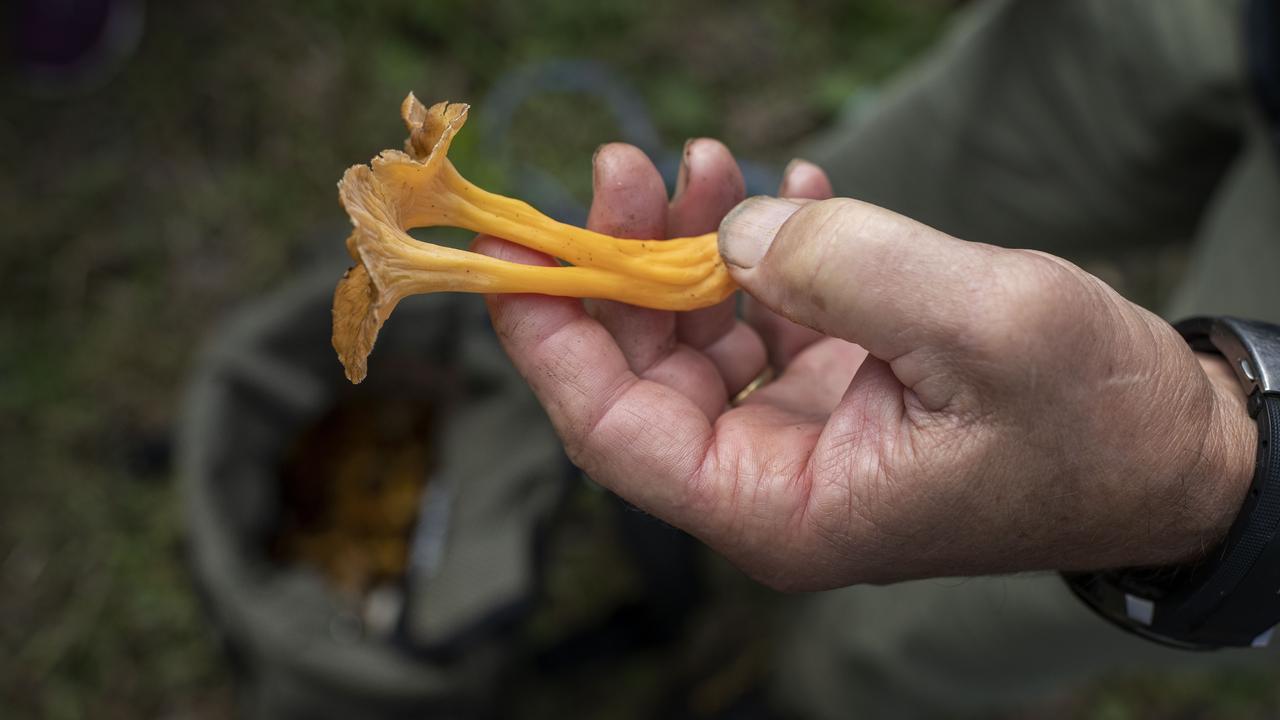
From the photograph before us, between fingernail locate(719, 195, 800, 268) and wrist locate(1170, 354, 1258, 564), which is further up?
fingernail locate(719, 195, 800, 268)

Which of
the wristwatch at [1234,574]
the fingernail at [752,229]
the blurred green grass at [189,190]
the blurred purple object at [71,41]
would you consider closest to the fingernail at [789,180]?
the fingernail at [752,229]

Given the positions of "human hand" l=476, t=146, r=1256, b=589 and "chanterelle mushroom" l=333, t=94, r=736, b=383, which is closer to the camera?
"human hand" l=476, t=146, r=1256, b=589

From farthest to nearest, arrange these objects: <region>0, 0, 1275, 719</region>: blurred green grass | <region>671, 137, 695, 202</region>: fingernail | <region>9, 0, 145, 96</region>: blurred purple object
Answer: <region>9, 0, 145, 96</region>: blurred purple object
<region>0, 0, 1275, 719</region>: blurred green grass
<region>671, 137, 695, 202</region>: fingernail

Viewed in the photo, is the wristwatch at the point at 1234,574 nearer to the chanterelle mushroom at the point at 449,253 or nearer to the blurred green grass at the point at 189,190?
the chanterelle mushroom at the point at 449,253

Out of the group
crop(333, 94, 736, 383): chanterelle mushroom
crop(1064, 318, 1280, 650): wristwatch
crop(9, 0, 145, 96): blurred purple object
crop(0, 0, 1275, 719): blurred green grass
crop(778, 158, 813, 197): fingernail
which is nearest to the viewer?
crop(1064, 318, 1280, 650): wristwatch

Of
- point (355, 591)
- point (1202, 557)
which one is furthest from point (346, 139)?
point (1202, 557)

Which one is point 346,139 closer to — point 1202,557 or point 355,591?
point 355,591

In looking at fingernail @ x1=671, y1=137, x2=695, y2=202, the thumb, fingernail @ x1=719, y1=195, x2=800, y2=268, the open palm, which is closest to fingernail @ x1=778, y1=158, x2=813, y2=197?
the open palm

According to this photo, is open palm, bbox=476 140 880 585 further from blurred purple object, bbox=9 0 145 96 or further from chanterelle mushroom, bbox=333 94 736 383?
blurred purple object, bbox=9 0 145 96
